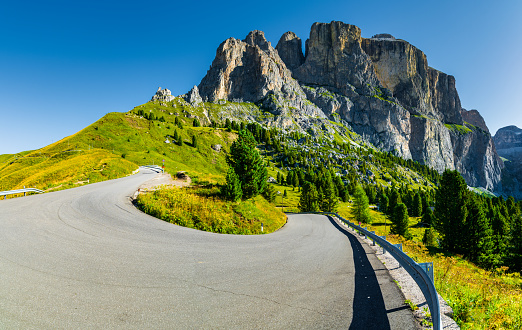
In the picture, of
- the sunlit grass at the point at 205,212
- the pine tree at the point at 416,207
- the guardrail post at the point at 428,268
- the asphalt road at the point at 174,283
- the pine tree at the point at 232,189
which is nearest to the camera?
the asphalt road at the point at 174,283

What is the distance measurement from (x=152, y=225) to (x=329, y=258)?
29.1 feet

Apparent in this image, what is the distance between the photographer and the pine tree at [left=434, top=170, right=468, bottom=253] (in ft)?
107

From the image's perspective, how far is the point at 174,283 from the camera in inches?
A: 209

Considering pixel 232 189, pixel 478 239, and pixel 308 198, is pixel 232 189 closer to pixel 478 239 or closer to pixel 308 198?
pixel 478 239

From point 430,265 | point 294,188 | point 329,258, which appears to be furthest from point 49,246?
point 294,188

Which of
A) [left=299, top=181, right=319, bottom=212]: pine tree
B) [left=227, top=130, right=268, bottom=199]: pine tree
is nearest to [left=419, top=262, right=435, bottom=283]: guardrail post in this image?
[left=227, top=130, right=268, bottom=199]: pine tree

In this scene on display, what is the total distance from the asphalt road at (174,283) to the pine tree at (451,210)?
34438 mm

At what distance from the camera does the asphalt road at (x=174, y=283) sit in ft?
13.0

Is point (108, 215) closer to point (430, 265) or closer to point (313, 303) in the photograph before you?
point (313, 303)

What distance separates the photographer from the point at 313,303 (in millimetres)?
4797

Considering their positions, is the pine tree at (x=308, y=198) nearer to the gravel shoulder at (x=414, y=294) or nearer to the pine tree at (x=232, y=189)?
the pine tree at (x=232, y=189)

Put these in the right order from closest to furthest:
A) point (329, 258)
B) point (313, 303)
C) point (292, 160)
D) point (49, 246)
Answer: point (313, 303), point (49, 246), point (329, 258), point (292, 160)

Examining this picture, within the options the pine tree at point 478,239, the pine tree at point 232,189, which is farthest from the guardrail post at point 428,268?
A: the pine tree at point 478,239

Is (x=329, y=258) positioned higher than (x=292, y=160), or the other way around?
(x=292, y=160)
